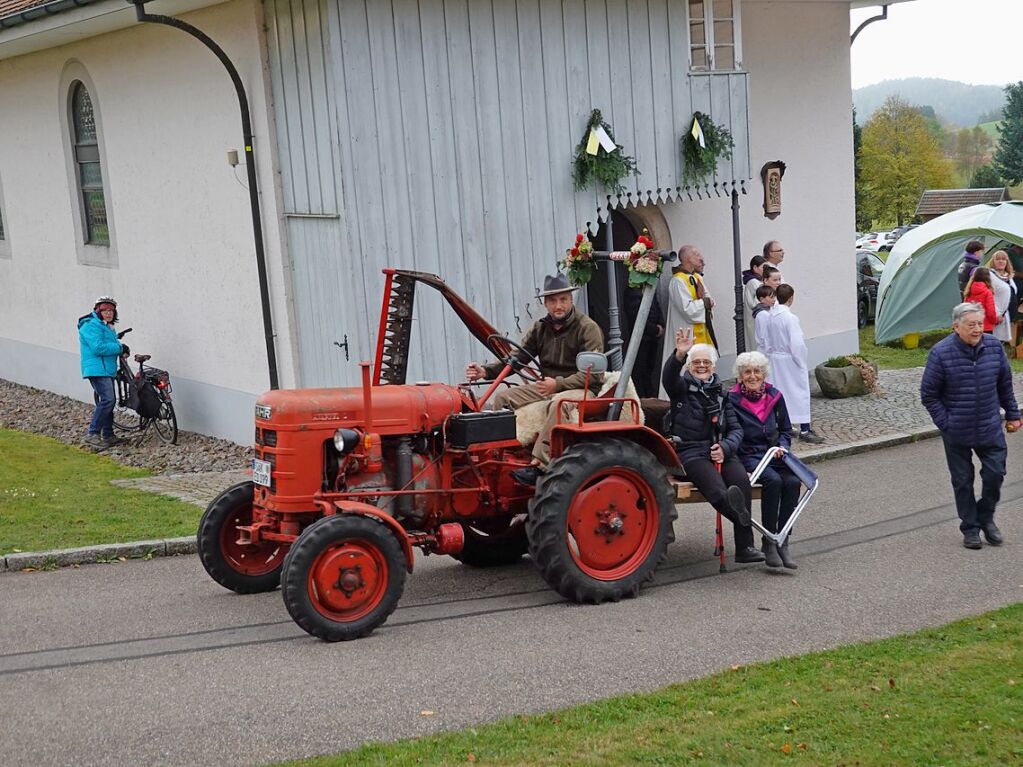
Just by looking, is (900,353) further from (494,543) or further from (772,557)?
(494,543)

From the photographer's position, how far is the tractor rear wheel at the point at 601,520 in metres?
8.18

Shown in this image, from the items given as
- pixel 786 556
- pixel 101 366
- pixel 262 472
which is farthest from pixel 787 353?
pixel 101 366

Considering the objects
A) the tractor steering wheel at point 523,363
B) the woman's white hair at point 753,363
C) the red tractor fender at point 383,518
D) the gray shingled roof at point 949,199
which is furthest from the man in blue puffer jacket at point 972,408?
the gray shingled roof at point 949,199

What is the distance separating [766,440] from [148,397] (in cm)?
803

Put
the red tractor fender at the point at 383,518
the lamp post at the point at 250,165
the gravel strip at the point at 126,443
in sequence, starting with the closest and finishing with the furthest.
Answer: the red tractor fender at the point at 383,518, the lamp post at the point at 250,165, the gravel strip at the point at 126,443

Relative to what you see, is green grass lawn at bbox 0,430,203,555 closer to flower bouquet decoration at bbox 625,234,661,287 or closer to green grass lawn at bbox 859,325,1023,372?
flower bouquet decoration at bbox 625,234,661,287

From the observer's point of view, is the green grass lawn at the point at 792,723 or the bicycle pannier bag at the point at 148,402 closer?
the green grass lawn at the point at 792,723

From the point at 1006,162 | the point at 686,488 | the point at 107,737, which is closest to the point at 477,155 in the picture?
the point at 686,488

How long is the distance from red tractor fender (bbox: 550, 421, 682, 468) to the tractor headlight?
1368mm

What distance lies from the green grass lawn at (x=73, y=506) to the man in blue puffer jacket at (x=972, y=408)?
Answer: 5.70 m

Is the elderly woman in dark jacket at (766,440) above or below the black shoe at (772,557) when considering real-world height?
above

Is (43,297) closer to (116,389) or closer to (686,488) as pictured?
(116,389)

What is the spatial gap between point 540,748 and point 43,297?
580 inches

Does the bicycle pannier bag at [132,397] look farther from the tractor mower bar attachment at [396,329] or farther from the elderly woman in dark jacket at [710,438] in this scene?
the elderly woman in dark jacket at [710,438]
